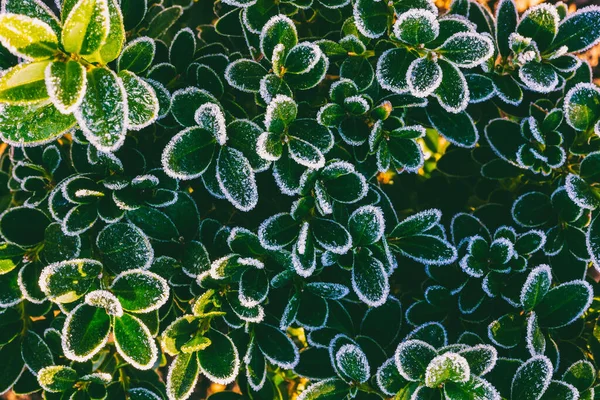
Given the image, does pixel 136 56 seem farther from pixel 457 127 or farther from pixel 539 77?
pixel 539 77

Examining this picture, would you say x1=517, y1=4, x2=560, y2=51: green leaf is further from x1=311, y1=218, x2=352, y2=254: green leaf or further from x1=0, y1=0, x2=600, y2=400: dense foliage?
x1=311, y1=218, x2=352, y2=254: green leaf

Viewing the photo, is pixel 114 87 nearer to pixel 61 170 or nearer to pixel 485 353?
pixel 61 170

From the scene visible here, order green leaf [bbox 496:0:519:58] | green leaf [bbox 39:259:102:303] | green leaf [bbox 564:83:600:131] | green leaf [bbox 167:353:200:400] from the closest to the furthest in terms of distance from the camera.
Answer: green leaf [bbox 39:259:102:303]
green leaf [bbox 167:353:200:400]
green leaf [bbox 564:83:600:131]
green leaf [bbox 496:0:519:58]

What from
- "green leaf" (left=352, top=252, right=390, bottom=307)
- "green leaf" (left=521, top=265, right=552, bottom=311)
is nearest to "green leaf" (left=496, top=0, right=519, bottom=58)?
"green leaf" (left=521, top=265, right=552, bottom=311)

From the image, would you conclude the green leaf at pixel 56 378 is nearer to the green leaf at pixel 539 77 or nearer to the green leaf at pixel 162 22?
the green leaf at pixel 162 22

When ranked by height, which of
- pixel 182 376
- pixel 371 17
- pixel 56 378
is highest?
pixel 371 17

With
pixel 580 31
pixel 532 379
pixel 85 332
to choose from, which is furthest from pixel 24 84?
pixel 580 31

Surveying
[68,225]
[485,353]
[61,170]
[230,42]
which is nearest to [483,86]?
[485,353]
